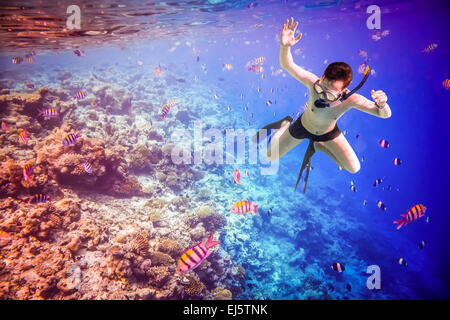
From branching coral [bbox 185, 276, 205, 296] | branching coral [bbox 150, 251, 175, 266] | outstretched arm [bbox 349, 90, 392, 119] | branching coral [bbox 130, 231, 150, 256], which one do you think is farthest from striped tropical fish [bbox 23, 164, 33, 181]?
outstretched arm [bbox 349, 90, 392, 119]

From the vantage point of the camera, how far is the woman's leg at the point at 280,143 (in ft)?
16.0

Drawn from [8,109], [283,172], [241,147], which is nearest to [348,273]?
[283,172]

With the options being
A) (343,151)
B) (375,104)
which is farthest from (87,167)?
(375,104)

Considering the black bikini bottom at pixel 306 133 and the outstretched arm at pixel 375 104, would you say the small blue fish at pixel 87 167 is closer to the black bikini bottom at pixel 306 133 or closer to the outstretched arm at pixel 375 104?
the black bikini bottom at pixel 306 133

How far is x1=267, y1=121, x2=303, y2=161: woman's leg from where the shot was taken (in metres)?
4.88

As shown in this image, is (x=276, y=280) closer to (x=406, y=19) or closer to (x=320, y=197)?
(x=320, y=197)

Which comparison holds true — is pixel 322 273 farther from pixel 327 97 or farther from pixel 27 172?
pixel 27 172

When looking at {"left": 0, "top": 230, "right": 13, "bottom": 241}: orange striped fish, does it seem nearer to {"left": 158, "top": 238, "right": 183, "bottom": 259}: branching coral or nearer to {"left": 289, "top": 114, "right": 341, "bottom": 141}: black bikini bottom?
{"left": 158, "top": 238, "right": 183, "bottom": 259}: branching coral

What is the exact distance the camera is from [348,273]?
12.6m

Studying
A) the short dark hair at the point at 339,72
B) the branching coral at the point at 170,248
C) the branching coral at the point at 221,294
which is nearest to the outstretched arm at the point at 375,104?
the short dark hair at the point at 339,72

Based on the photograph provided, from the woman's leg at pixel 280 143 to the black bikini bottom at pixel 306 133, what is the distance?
202 mm

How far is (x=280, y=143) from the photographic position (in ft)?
16.4

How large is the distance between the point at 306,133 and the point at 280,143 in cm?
70

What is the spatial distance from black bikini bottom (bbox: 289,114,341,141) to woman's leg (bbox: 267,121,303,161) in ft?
0.66
